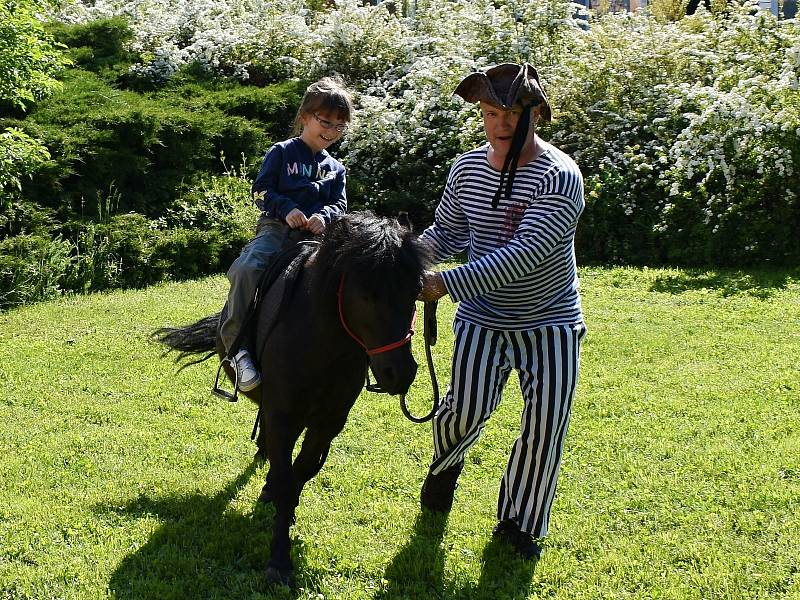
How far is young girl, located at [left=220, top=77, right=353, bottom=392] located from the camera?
15.1ft

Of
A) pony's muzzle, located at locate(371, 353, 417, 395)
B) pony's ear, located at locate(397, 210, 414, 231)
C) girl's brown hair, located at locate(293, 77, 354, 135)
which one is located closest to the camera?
pony's muzzle, located at locate(371, 353, 417, 395)

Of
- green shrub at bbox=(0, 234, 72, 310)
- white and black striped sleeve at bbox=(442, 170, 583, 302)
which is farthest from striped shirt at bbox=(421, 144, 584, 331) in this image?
green shrub at bbox=(0, 234, 72, 310)

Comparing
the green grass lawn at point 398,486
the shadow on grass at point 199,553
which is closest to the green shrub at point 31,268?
the green grass lawn at point 398,486

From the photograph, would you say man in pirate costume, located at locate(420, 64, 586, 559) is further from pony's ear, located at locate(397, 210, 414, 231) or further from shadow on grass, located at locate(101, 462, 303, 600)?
shadow on grass, located at locate(101, 462, 303, 600)

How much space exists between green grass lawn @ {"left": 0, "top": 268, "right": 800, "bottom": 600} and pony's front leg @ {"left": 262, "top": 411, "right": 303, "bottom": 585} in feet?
0.41

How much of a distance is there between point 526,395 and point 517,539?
0.76 metres

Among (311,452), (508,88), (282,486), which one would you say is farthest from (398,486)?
(508,88)

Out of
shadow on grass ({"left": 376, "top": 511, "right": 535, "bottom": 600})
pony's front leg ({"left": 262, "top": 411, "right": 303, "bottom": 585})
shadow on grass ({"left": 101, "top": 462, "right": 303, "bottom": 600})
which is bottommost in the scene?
shadow on grass ({"left": 101, "top": 462, "right": 303, "bottom": 600})

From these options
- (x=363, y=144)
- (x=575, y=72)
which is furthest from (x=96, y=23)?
(x=575, y=72)

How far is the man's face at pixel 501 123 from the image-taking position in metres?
3.76

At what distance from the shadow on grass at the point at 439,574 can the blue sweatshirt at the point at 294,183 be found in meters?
1.76

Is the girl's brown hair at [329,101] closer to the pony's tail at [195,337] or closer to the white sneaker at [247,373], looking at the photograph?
the white sneaker at [247,373]

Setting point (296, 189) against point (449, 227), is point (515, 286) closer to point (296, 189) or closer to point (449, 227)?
point (449, 227)

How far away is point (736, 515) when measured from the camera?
463 cm
